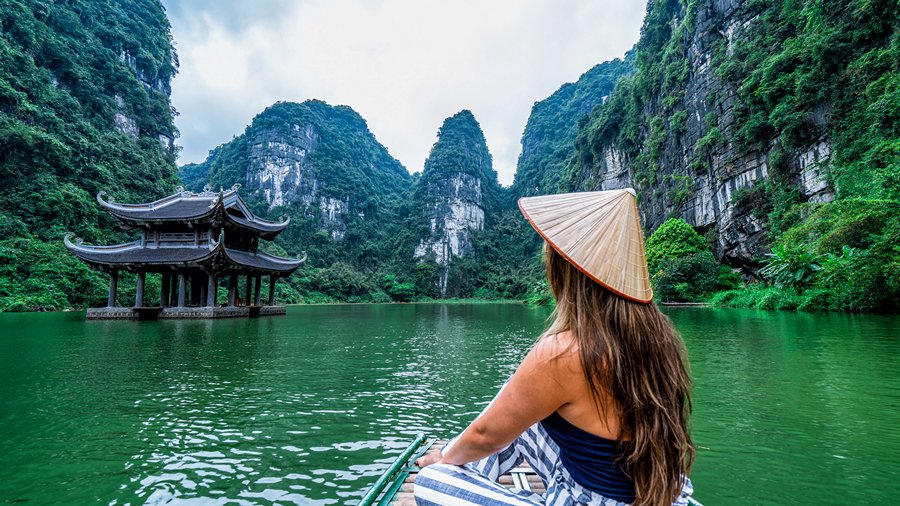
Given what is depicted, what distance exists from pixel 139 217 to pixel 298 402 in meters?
17.3

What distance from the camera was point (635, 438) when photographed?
1.10 meters

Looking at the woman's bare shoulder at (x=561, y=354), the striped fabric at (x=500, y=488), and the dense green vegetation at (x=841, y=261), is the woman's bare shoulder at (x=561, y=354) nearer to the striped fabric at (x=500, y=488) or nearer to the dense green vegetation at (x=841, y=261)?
the striped fabric at (x=500, y=488)

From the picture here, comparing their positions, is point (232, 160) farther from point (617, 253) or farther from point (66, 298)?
point (617, 253)

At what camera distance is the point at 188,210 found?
1870 cm

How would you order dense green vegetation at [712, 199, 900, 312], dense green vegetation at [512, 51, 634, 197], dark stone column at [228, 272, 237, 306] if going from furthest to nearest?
dense green vegetation at [512, 51, 634, 197]
dark stone column at [228, 272, 237, 306]
dense green vegetation at [712, 199, 900, 312]

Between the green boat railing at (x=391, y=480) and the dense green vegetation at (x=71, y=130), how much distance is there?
24011 millimetres

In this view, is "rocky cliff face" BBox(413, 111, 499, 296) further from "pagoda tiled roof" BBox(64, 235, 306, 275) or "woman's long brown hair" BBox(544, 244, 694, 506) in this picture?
"woman's long brown hair" BBox(544, 244, 694, 506)

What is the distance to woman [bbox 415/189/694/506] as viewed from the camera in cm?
110

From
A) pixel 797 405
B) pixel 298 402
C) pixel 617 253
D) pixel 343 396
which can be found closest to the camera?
pixel 617 253

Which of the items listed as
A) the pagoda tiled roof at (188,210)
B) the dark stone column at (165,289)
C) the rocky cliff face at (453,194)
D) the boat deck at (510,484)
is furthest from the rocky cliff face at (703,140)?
the rocky cliff face at (453,194)

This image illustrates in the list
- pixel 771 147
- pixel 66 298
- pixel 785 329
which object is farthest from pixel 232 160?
pixel 785 329

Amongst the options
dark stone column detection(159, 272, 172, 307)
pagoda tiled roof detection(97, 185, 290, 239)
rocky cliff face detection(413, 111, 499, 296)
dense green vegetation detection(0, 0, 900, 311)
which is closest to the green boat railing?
dense green vegetation detection(0, 0, 900, 311)

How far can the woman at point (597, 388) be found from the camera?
43.3 inches

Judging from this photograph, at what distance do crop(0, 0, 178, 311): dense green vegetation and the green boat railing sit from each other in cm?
2401
